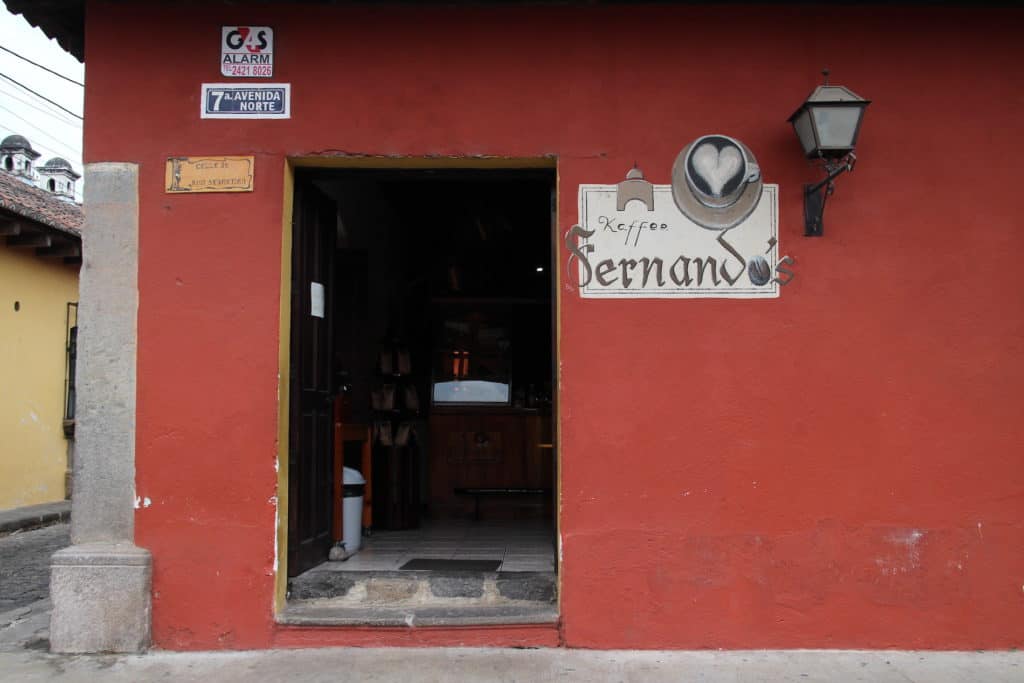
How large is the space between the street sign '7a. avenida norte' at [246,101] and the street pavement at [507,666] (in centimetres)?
316

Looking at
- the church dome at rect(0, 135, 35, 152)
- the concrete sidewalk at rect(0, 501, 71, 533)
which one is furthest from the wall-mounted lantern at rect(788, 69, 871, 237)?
the church dome at rect(0, 135, 35, 152)

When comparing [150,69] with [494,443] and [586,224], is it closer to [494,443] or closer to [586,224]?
[586,224]

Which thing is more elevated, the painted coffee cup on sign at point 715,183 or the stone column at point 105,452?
the painted coffee cup on sign at point 715,183

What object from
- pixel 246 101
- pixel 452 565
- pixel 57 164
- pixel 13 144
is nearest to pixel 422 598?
pixel 452 565

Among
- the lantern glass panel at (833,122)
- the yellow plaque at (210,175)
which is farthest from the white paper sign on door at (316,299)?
the lantern glass panel at (833,122)

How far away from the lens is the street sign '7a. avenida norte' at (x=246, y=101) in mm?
5230

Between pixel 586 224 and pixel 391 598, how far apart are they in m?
2.56

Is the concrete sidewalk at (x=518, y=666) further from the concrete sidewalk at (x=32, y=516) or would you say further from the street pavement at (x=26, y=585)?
the concrete sidewalk at (x=32, y=516)

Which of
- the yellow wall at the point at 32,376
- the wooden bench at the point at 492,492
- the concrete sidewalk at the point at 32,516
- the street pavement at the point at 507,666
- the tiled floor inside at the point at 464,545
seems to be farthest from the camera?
the yellow wall at the point at 32,376

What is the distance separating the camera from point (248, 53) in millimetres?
5242

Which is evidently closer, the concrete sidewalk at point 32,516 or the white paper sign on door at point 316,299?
the white paper sign on door at point 316,299

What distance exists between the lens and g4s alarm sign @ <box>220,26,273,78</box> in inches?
206

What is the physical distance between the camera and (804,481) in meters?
5.07

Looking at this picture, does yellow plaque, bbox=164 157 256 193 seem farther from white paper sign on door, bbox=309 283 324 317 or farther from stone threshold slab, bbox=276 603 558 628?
stone threshold slab, bbox=276 603 558 628
